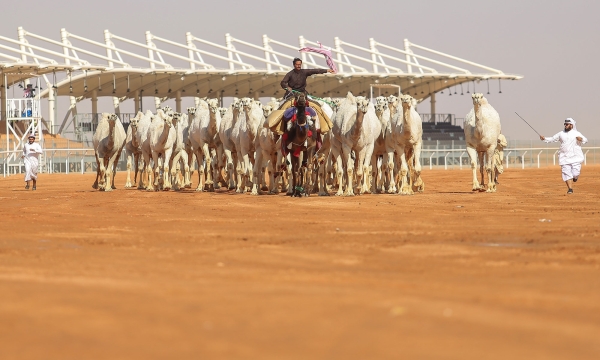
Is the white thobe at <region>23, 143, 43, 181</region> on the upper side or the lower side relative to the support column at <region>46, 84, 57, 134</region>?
lower

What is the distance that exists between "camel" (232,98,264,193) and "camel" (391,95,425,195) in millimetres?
3245

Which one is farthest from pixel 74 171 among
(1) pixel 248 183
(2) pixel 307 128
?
(2) pixel 307 128

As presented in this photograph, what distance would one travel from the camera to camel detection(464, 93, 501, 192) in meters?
22.6

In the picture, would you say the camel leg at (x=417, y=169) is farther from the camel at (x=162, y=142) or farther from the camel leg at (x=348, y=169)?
the camel at (x=162, y=142)

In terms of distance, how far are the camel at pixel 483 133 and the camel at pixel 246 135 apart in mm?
4594

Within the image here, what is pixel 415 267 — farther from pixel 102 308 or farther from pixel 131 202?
pixel 131 202

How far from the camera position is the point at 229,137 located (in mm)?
26219

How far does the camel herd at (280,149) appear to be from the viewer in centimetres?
2244

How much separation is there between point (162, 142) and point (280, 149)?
4581mm

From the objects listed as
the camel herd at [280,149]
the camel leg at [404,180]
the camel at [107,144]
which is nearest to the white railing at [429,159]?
the camel herd at [280,149]

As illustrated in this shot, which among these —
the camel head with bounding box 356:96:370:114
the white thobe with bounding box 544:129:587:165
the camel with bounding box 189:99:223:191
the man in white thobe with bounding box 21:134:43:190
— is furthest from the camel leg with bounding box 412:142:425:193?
the man in white thobe with bounding box 21:134:43:190

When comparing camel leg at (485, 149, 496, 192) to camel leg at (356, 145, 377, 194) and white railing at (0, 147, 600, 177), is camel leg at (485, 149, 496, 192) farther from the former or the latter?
white railing at (0, 147, 600, 177)

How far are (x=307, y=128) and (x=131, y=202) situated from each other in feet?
12.2

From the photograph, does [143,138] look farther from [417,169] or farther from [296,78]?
[417,169]
